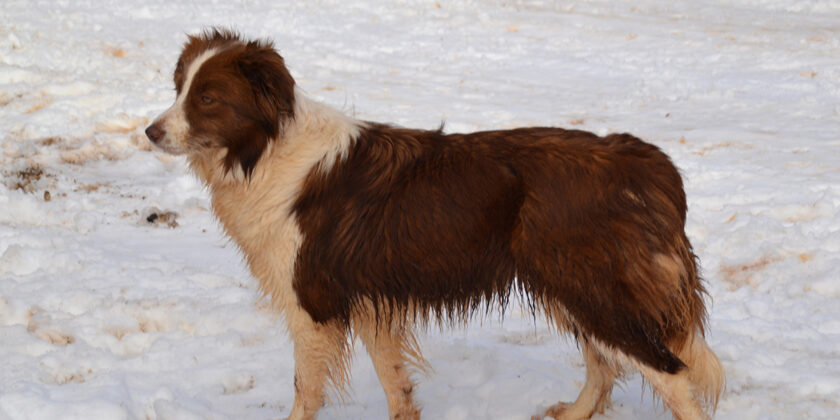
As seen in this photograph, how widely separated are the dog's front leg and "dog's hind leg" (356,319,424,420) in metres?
0.17

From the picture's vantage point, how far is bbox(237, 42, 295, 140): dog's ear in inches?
141

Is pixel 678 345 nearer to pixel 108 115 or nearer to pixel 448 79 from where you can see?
pixel 108 115

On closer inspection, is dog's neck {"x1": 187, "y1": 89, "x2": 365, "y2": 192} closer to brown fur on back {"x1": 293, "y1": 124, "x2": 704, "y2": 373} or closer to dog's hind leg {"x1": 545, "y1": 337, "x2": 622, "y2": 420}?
brown fur on back {"x1": 293, "y1": 124, "x2": 704, "y2": 373}

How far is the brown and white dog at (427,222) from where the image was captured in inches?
129

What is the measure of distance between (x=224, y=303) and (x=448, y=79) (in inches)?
220

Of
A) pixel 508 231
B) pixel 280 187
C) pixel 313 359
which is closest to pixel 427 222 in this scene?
pixel 508 231

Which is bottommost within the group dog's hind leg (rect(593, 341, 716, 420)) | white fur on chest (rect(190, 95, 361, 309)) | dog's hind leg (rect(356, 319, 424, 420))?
dog's hind leg (rect(356, 319, 424, 420))

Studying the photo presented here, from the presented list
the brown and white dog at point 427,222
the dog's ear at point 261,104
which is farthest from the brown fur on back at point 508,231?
the dog's ear at point 261,104

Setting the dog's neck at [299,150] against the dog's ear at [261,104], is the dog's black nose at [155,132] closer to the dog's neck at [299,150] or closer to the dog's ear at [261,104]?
the dog's neck at [299,150]

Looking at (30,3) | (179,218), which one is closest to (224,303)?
(179,218)

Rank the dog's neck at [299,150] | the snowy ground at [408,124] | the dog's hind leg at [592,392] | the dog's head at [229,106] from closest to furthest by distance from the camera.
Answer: the dog's head at [229,106] → the dog's neck at [299,150] → the dog's hind leg at [592,392] → the snowy ground at [408,124]

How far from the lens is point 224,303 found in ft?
16.9

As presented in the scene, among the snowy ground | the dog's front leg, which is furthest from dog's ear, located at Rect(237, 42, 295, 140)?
the snowy ground

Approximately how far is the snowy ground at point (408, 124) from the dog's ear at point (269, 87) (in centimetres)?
147
